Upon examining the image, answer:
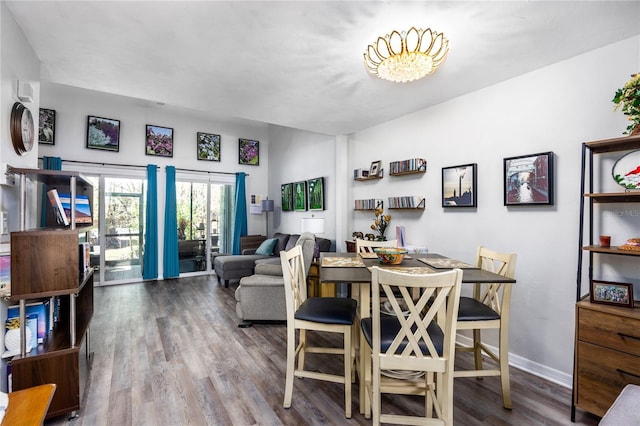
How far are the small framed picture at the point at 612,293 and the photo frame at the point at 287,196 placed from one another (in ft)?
16.1

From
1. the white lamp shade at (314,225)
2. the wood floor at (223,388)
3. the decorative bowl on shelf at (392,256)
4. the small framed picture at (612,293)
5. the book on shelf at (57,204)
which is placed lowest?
the wood floor at (223,388)

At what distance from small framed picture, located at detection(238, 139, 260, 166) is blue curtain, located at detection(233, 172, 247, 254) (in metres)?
0.43

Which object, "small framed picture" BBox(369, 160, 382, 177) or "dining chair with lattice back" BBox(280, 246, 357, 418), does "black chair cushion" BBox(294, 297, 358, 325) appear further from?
"small framed picture" BBox(369, 160, 382, 177)

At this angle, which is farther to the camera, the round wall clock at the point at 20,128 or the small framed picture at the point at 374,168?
the small framed picture at the point at 374,168

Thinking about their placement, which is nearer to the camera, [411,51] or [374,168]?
[411,51]

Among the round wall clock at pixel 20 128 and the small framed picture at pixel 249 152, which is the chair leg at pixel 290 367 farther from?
the small framed picture at pixel 249 152

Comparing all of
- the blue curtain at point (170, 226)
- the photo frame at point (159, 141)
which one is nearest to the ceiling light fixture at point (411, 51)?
the blue curtain at point (170, 226)

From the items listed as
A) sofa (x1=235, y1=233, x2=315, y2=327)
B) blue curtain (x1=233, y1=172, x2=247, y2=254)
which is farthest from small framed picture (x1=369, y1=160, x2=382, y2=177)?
blue curtain (x1=233, y1=172, x2=247, y2=254)

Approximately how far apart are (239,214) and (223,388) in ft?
15.2

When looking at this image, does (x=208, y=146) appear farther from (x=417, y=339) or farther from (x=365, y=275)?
(x=417, y=339)

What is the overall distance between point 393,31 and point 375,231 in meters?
2.63

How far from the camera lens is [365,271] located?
6.71 feet

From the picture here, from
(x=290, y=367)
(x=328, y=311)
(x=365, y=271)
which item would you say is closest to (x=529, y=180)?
(x=365, y=271)

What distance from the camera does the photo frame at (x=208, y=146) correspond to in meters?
6.16
